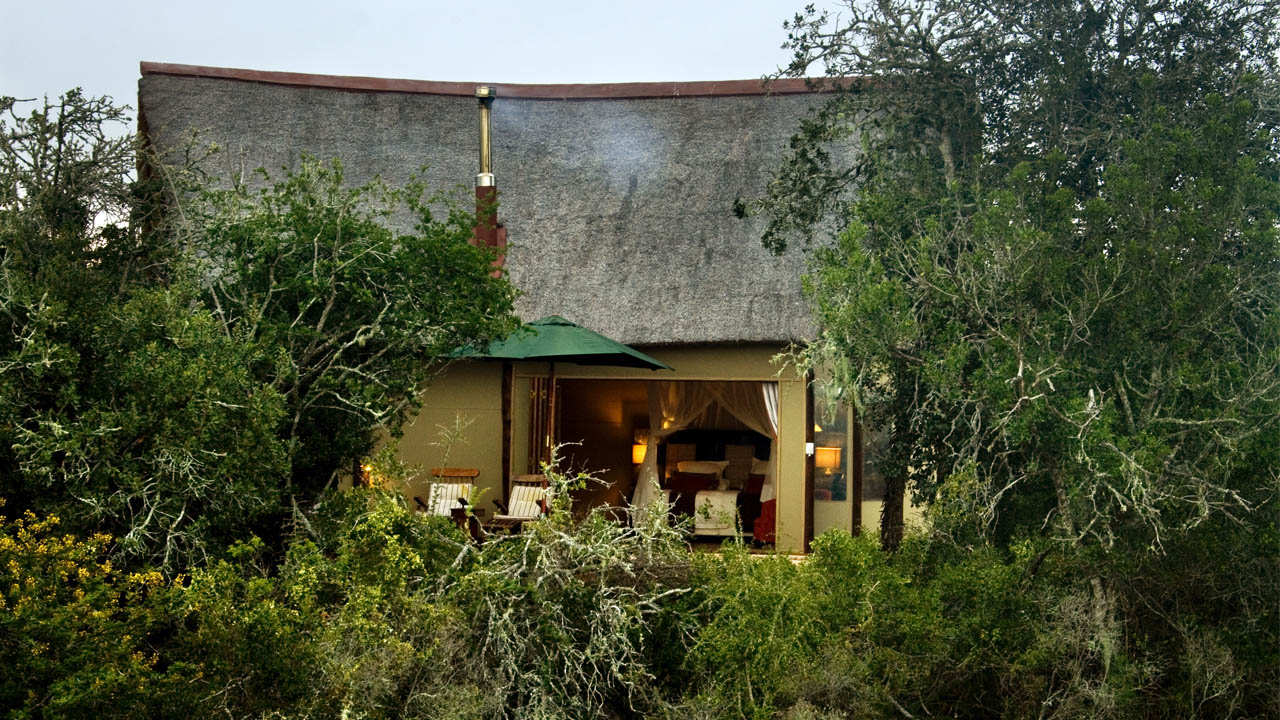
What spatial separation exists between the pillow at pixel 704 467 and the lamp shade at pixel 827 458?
321cm

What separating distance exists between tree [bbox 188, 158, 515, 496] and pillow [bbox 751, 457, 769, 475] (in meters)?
6.47

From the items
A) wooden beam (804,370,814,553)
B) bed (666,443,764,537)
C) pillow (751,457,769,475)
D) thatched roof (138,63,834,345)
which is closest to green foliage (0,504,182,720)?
thatched roof (138,63,834,345)

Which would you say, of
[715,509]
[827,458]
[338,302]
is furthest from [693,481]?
[338,302]

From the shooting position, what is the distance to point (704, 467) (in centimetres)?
1439

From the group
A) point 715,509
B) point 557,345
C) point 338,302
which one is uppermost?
point 338,302

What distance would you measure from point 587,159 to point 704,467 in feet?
13.8

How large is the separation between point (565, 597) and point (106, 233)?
4115 millimetres

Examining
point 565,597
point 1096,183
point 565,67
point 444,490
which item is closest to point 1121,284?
point 1096,183

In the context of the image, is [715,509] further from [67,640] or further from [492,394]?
[67,640]

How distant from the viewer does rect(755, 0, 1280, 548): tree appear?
6.26 metres

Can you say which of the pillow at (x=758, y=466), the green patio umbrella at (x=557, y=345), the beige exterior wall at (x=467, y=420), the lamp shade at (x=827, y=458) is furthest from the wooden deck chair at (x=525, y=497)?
the pillow at (x=758, y=466)

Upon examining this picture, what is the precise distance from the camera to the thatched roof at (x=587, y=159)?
11297 mm

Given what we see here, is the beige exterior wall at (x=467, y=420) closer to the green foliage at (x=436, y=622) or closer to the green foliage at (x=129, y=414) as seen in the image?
the green foliage at (x=129, y=414)

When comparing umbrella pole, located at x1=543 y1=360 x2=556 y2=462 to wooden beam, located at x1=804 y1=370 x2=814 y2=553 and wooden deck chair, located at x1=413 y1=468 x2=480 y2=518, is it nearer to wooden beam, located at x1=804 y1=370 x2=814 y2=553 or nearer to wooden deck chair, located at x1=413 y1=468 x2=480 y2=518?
wooden deck chair, located at x1=413 y1=468 x2=480 y2=518
